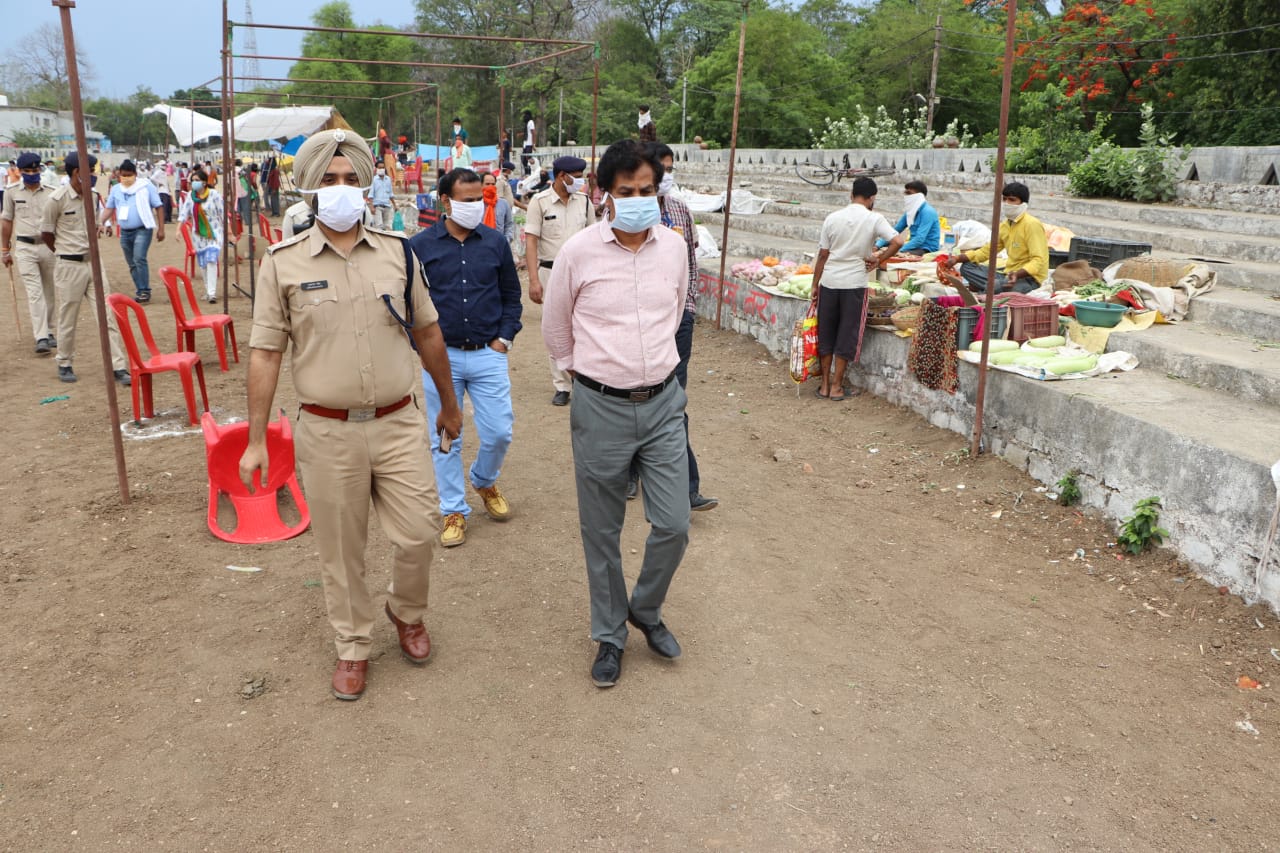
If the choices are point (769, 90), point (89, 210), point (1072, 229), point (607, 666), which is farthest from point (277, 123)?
point (769, 90)

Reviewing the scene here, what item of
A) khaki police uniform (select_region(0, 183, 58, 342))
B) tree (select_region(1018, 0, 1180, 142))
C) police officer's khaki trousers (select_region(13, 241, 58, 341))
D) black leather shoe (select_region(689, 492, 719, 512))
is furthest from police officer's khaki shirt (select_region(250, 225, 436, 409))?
tree (select_region(1018, 0, 1180, 142))

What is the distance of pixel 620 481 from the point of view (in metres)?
3.47

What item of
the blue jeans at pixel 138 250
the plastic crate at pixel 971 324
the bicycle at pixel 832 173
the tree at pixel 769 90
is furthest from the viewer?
the tree at pixel 769 90

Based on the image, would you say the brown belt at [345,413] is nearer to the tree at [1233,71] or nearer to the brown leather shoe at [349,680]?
the brown leather shoe at [349,680]

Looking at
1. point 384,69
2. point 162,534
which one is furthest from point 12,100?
point 162,534

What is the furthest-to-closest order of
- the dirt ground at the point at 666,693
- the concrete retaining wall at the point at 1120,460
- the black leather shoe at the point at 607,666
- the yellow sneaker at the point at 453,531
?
the yellow sneaker at the point at 453,531
the concrete retaining wall at the point at 1120,460
the black leather shoe at the point at 607,666
the dirt ground at the point at 666,693

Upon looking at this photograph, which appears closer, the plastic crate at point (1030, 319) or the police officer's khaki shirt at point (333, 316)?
the police officer's khaki shirt at point (333, 316)

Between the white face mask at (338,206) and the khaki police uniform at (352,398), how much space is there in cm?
8

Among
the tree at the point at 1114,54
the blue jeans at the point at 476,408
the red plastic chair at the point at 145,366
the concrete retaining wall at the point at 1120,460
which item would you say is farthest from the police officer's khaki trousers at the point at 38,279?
the tree at the point at 1114,54

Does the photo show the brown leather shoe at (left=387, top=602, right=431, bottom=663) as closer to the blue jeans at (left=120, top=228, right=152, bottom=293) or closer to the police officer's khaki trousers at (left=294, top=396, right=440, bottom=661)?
the police officer's khaki trousers at (left=294, top=396, right=440, bottom=661)

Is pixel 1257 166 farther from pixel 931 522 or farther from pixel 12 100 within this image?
pixel 12 100

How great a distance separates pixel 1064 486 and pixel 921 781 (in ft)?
9.40

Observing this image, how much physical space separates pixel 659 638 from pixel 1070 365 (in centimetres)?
362

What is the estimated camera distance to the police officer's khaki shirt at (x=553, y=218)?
25.0 feet
